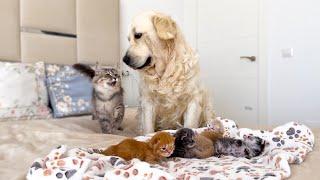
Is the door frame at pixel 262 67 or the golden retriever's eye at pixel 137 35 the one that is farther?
the door frame at pixel 262 67

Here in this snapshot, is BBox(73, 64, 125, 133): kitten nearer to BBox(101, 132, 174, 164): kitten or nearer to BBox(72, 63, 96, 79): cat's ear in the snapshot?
BBox(72, 63, 96, 79): cat's ear

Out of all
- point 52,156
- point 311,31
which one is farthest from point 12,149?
point 311,31

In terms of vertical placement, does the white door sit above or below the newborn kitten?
above

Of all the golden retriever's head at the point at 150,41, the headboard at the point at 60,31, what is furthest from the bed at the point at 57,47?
the golden retriever's head at the point at 150,41

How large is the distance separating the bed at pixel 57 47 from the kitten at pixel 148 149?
0.76ft

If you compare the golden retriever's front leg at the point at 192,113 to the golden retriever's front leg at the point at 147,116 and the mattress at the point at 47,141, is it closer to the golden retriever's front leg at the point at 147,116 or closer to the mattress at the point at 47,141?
the golden retriever's front leg at the point at 147,116

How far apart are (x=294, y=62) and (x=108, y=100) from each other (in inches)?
74.7

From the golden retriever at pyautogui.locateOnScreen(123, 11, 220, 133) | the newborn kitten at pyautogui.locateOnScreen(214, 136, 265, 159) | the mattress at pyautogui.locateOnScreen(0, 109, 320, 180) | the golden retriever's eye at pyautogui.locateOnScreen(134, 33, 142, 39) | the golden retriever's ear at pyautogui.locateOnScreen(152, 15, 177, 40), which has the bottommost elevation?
the mattress at pyautogui.locateOnScreen(0, 109, 320, 180)

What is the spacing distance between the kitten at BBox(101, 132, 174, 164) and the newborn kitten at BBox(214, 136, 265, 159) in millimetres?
168

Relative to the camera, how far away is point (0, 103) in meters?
1.72

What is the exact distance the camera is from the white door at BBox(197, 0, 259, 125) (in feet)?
10.0

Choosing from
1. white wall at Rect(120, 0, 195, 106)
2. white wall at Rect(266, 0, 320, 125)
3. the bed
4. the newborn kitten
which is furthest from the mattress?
white wall at Rect(266, 0, 320, 125)

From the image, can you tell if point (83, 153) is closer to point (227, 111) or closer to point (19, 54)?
point (19, 54)

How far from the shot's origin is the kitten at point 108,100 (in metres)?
1.47
